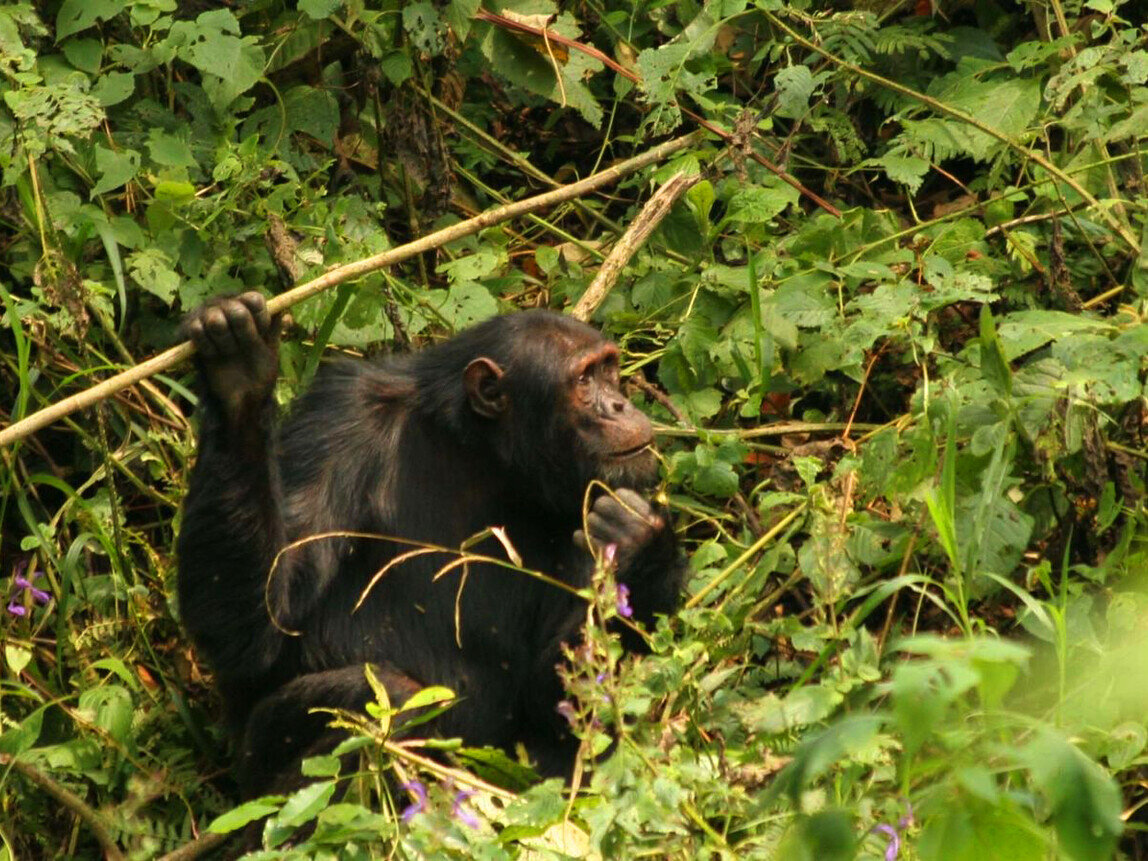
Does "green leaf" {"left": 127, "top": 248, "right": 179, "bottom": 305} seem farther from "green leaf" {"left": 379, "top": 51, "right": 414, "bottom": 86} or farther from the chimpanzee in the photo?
"green leaf" {"left": 379, "top": 51, "right": 414, "bottom": 86}

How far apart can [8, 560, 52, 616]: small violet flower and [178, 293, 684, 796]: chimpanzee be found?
2.99 ft

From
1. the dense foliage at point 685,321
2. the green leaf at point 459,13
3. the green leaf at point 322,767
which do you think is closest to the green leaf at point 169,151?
the dense foliage at point 685,321

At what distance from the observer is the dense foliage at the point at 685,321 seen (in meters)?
4.66

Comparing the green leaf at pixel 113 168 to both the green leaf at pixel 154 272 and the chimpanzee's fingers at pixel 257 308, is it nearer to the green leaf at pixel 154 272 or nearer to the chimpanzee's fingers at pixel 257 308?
the green leaf at pixel 154 272

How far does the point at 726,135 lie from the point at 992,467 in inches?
85.0

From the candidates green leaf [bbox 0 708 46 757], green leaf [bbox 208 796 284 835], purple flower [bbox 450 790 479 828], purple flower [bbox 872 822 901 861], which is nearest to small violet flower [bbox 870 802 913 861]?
purple flower [bbox 872 822 901 861]

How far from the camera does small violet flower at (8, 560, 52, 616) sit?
228 inches

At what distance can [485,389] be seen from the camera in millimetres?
5582

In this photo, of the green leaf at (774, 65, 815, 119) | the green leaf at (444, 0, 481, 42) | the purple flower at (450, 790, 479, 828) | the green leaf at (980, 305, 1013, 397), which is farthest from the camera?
the green leaf at (444, 0, 481, 42)

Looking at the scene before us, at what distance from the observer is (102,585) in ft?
19.7

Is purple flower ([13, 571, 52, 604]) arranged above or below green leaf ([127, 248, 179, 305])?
below

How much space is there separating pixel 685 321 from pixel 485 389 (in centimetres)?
123

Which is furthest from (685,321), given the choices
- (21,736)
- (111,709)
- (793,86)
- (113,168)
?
(21,736)

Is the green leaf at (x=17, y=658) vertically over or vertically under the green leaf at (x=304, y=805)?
under
